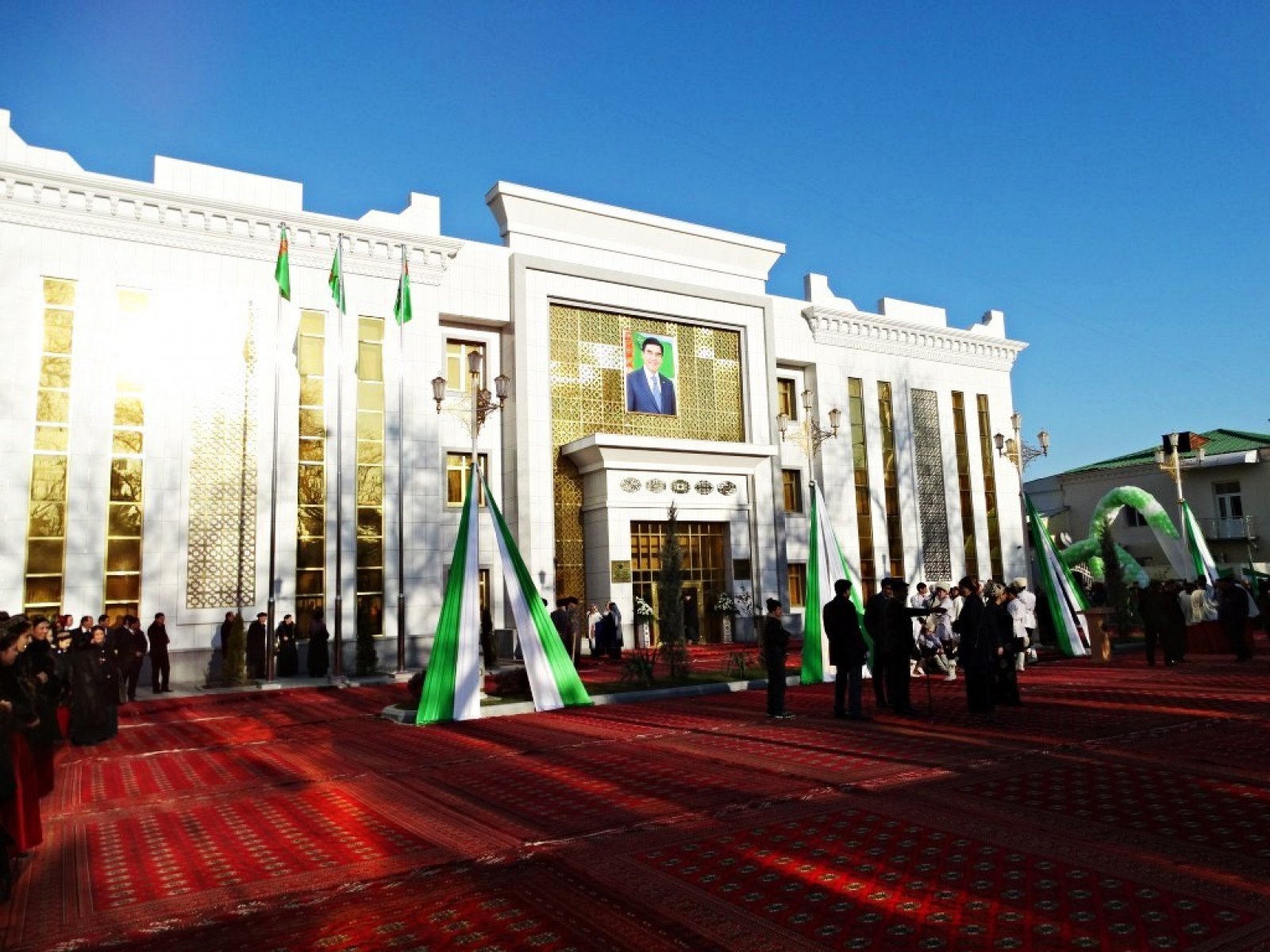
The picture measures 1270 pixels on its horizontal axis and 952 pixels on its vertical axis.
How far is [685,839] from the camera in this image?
525cm

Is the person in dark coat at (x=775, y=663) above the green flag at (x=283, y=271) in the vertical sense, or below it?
below

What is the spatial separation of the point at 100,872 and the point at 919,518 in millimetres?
24705

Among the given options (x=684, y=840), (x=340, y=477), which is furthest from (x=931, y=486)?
(x=684, y=840)

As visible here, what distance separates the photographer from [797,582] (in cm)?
2456

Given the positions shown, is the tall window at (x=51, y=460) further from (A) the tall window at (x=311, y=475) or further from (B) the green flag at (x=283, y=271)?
(B) the green flag at (x=283, y=271)

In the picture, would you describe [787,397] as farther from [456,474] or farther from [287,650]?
[287,650]

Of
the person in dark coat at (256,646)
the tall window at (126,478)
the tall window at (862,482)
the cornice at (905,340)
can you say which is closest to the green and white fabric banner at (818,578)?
the person in dark coat at (256,646)

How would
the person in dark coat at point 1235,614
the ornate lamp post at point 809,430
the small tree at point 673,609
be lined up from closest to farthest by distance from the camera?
the small tree at point 673,609, the person in dark coat at point 1235,614, the ornate lamp post at point 809,430

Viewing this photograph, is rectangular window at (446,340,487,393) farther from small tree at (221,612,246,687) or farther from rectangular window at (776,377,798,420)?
rectangular window at (776,377,798,420)

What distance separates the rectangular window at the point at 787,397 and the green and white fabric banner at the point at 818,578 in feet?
42.0

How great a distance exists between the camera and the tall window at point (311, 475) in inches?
699

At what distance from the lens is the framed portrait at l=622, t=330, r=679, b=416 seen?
2233cm

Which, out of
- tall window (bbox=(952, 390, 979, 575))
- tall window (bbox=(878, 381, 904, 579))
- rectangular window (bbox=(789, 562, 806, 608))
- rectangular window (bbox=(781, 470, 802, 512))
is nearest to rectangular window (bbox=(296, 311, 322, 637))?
rectangular window (bbox=(789, 562, 806, 608))

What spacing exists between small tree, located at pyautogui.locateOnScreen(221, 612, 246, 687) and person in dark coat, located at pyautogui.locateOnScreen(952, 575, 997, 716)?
485 inches
